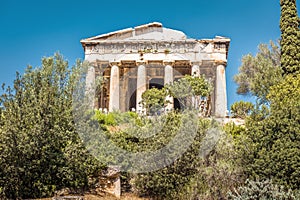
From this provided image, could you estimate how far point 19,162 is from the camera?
12.8 meters

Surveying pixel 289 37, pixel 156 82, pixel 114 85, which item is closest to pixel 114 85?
pixel 114 85

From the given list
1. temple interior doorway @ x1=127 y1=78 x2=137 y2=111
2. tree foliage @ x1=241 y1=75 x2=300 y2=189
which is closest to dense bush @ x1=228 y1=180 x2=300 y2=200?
tree foliage @ x1=241 y1=75 x2=300 y2=189

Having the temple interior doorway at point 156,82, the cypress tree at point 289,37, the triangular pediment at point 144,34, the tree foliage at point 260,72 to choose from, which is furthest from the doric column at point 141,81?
the cypress tree at point 289,37

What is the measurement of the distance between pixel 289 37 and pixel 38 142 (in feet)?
59.8

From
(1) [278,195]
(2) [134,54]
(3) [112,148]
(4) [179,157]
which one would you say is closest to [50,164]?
(3) [112,148]

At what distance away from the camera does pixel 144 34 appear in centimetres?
3541

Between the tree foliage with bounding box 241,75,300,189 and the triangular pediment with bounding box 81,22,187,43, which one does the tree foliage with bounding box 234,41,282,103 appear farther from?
the tree foliage with bounding box 241,75,300,189

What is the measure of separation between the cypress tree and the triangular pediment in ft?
30.4

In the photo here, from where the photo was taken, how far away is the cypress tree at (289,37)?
2595cm

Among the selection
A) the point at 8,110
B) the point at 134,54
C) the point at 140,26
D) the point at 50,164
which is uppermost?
the point at 140,26

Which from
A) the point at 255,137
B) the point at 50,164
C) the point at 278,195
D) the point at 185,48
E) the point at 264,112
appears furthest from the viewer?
the point at 185,48

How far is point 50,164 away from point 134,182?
3522 millimetres

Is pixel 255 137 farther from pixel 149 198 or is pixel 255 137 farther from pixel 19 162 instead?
pixel 19 162

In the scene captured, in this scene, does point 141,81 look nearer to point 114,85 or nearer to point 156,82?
point 114,85
